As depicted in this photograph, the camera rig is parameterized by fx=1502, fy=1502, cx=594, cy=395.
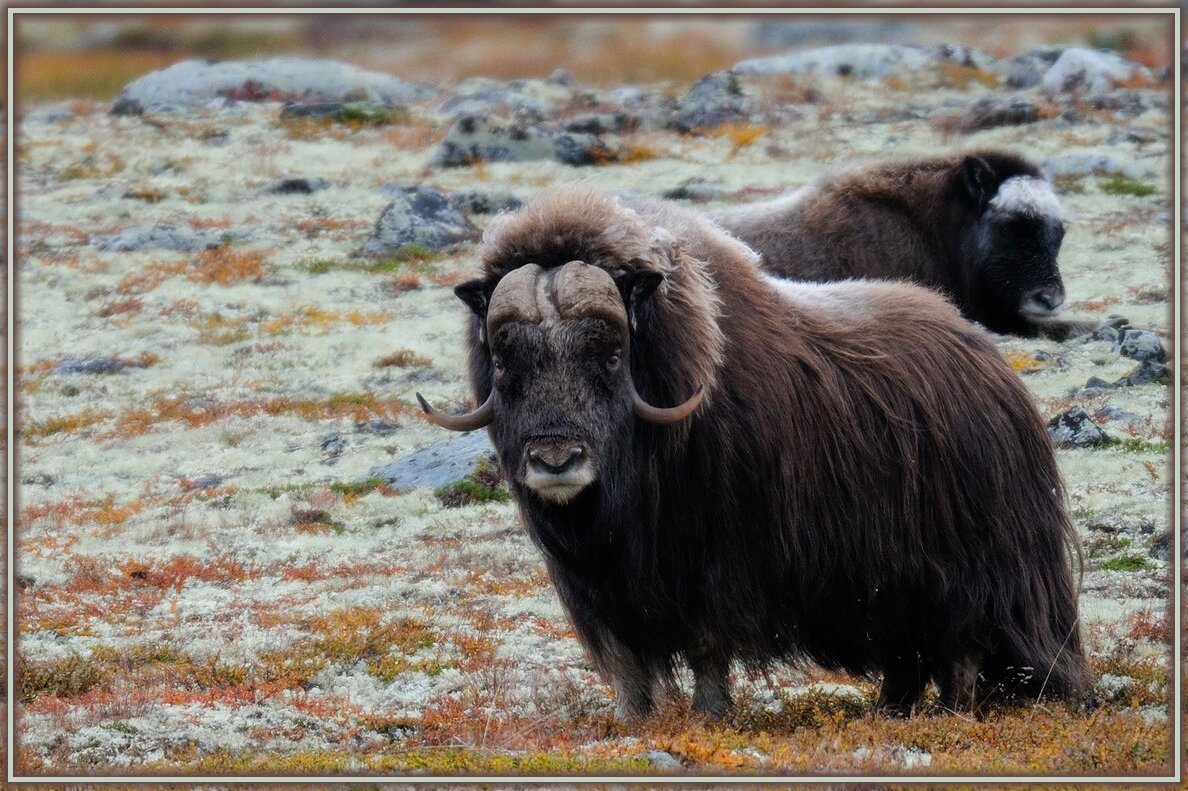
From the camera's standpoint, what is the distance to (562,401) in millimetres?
5129

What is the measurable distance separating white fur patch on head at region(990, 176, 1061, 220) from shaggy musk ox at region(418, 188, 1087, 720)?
5538 mm

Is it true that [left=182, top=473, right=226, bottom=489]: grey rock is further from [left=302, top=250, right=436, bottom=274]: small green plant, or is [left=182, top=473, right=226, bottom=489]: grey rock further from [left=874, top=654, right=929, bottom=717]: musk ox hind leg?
[left=874, top=654, right=929, bottom=717]: musk ox hind leg

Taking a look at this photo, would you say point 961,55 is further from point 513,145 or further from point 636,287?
point 636,287

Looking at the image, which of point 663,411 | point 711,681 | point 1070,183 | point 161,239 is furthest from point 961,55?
point 663,411

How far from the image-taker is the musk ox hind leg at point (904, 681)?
608 cm

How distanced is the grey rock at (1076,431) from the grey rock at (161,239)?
12625 millimetres

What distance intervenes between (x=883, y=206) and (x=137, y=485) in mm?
6328

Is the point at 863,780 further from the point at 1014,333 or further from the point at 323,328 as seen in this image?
the point at 323,328

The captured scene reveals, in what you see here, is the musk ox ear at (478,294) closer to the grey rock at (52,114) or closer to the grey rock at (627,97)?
the grey rock at (627,97)

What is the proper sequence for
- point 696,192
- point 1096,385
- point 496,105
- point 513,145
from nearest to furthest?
1. point 1096,385
2. point 696,192
3. point 513,145
4. point 496,105

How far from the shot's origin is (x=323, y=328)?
16688mm

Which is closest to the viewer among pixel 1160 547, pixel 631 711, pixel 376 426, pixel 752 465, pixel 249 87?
pixel 752 465

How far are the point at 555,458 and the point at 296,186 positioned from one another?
738 inches

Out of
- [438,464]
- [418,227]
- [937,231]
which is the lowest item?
[438,464]
